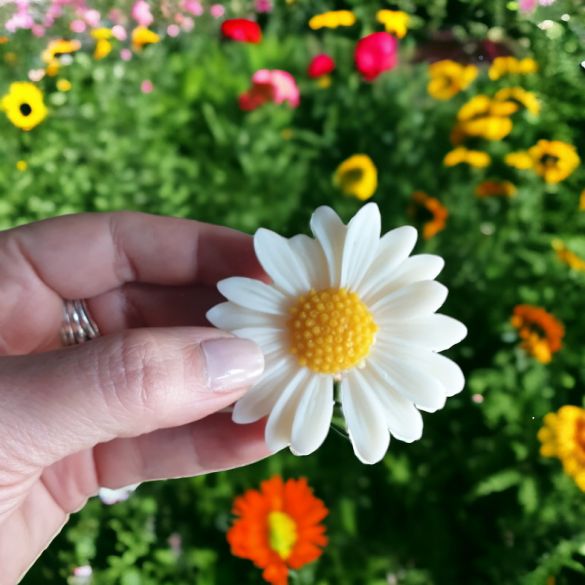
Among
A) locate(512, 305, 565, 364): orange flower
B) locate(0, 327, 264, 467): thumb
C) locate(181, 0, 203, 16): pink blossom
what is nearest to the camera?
locate(0, 327, 264, 467): thumb

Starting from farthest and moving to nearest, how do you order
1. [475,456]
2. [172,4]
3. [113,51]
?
[172,4]
[113,51]
[475,456]

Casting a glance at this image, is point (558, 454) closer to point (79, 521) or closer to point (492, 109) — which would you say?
point (492, 109)

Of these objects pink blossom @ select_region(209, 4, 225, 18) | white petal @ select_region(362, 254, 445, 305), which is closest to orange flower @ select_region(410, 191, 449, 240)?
white petal @ select_region(362, 254, 445, 305)

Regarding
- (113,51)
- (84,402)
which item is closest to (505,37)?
(113,51)

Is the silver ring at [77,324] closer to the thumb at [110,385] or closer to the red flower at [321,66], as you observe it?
the thumb at [110,385]

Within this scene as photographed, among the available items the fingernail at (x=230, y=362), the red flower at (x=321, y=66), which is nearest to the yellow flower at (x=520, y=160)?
the red flower at (x=321, y=66)

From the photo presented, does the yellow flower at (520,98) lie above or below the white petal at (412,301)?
below

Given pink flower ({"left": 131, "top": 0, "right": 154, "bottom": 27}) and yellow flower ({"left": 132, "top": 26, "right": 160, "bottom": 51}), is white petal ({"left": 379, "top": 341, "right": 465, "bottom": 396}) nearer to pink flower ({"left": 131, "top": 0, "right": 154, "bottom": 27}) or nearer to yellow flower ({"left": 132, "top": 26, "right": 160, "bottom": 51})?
yellow flower ({"left": 132, "top": 26, "right": 160, "bottom": 51})
